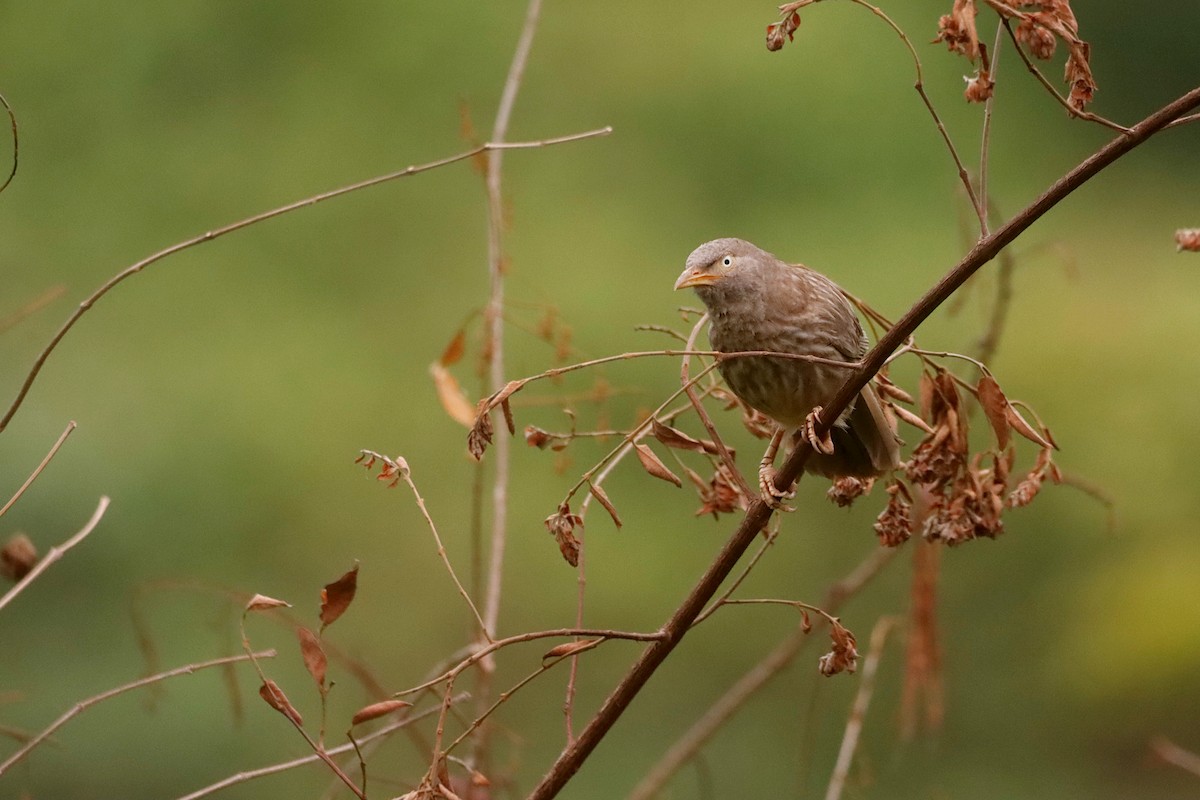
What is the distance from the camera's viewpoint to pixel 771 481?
1.80m

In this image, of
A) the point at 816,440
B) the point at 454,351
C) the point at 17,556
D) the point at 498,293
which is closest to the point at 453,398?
the point at 454,351

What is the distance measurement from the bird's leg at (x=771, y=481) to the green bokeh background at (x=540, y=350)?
8.13 ft

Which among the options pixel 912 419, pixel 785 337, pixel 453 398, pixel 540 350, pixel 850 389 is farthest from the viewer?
pixel 540 350

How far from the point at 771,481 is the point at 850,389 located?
39 centimetres

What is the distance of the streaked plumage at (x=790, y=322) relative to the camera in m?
2.17

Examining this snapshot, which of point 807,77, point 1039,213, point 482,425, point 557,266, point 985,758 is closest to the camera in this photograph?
point 1039,213

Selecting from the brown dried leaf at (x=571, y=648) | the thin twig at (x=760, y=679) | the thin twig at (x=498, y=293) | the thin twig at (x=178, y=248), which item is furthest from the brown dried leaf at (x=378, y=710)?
the thin twig at (x=760, y=679)

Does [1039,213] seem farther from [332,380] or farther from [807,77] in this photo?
[807,77]

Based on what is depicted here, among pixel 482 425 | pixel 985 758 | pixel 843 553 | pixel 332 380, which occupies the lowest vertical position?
pixel 985 758

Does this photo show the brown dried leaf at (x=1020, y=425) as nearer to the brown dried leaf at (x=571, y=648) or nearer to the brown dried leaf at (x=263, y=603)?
the brown dried leaf at (x=571, y=648)

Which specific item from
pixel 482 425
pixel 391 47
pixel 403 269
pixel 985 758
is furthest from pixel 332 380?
pixel 482 425

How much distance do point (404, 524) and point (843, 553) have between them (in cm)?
161

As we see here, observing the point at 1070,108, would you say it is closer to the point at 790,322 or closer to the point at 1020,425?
the point at 1020,425

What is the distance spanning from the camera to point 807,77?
6.25 meters
